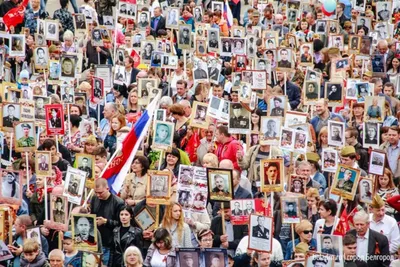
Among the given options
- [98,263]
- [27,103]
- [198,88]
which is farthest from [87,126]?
[98,263]

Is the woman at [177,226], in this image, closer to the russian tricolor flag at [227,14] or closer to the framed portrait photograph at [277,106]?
the framed portrait photograph at [277,106]

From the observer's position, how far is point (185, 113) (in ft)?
71.1

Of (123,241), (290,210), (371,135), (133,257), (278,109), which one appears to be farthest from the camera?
(278,109)

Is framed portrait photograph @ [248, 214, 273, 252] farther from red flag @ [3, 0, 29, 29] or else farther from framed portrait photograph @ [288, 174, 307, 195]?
red flag @ [3, 0, 29, 29]

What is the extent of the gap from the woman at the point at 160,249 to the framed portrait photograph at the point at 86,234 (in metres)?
0.65

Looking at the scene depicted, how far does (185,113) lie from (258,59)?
187 inches

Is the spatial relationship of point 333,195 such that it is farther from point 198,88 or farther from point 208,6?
point 208,6

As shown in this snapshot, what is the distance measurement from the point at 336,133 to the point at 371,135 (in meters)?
0.57

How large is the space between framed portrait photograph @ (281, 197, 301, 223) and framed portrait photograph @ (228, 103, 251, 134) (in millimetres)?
3487

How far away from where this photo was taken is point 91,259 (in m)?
15.7

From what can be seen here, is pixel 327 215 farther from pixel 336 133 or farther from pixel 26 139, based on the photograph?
pixel 26 139

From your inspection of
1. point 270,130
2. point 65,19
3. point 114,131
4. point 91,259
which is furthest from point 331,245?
point 65,19

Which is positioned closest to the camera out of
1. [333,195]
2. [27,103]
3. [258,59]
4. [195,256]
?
[195,256]

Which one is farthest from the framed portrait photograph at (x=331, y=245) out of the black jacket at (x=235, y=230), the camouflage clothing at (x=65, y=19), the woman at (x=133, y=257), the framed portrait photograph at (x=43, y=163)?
the camouflage clothing at (x=65, y=19)
